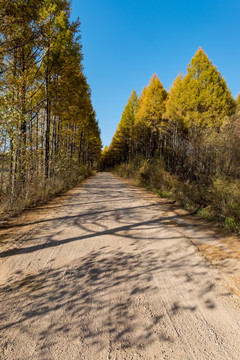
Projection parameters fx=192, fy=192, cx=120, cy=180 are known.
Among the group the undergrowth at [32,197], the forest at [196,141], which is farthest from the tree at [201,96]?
the undergrowth at [32,197]

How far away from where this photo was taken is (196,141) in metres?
9.15

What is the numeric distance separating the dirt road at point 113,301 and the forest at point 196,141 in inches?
107

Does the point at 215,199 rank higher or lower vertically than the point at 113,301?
higher

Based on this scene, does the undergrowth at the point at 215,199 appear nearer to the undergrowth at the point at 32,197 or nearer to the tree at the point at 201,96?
the undergrowth at the point at 32,197

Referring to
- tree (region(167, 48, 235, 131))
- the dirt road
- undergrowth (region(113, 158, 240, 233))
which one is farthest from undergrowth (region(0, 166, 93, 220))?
tree (region(167, 48, 235, 131))

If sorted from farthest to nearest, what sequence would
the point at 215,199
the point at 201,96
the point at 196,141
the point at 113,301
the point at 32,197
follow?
1. the point at 201,96
2. the point at 196,141
3. the point at 32,197
4. the point at 215,199
5. the point at 113,301

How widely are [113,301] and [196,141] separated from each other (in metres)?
A: 8.42

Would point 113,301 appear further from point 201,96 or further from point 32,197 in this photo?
point 201,96

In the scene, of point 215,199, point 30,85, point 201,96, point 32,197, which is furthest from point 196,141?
point 201,96

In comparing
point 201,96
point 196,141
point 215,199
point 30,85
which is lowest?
A: point 215,199

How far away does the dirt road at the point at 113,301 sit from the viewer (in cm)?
176

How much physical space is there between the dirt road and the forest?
2.71 m

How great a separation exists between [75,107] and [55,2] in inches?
244

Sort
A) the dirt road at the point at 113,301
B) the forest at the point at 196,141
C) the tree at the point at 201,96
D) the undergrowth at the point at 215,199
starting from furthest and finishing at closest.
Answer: the tree at the point at 201,96 → the forest at the point at 196,141 → the undergrowth at the point at 215,199 → the dirt road at the point at 113,301
